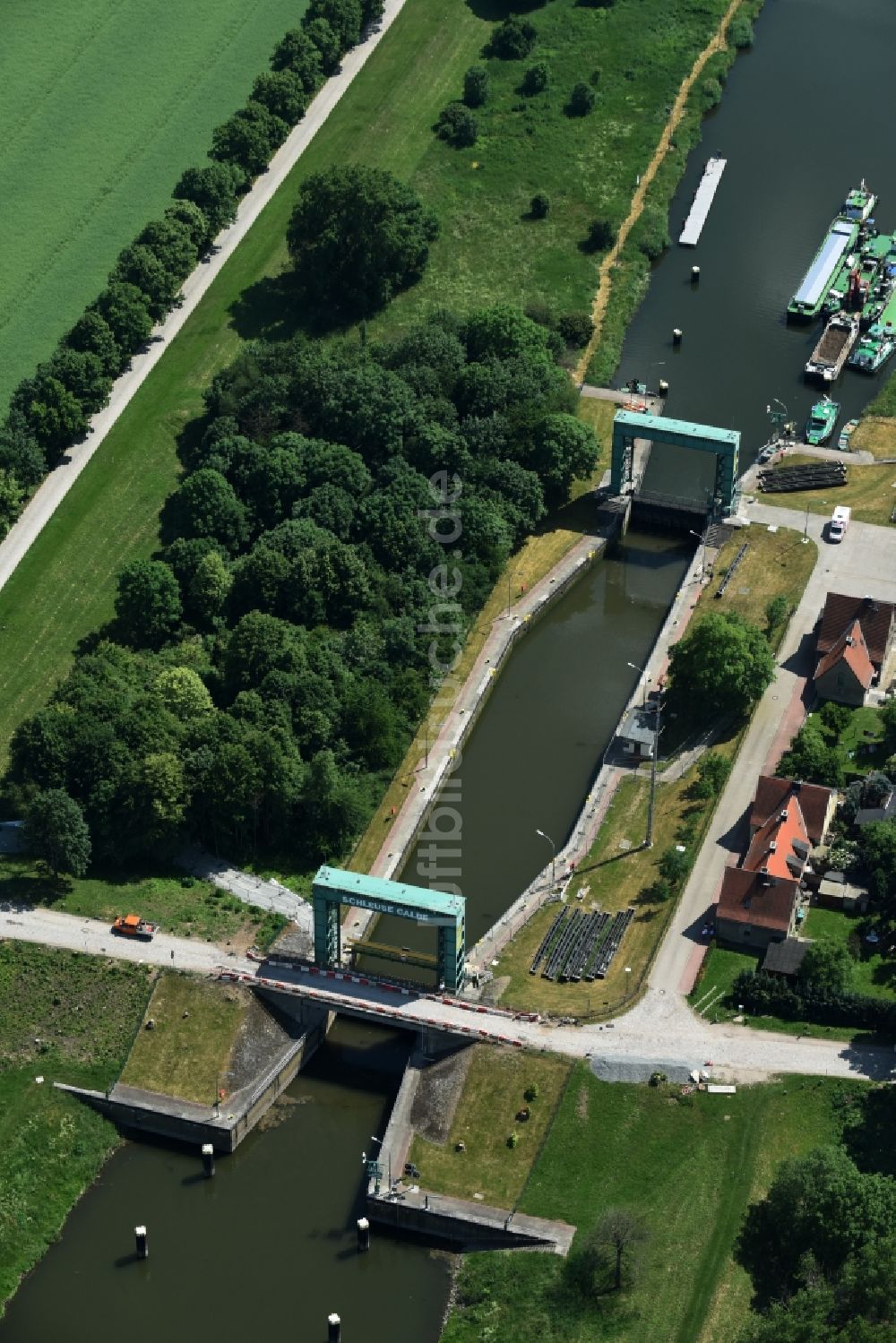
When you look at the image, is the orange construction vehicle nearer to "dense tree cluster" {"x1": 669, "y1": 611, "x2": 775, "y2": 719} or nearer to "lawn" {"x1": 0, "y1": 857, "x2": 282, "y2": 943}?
"lawn" {"x1": 0, "y1": 857, "x2": 282, "y2": 943}

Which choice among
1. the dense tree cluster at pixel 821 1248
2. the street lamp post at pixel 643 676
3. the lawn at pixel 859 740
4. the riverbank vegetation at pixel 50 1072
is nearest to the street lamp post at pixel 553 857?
the street lamp post at pixel 643 676

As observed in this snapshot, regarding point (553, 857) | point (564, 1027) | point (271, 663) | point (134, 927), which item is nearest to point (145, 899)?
point (134, 927)

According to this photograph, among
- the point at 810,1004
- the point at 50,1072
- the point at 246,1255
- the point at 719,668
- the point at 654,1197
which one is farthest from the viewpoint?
the point at 719,668

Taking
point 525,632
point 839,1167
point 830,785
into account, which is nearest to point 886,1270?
point 839,1167

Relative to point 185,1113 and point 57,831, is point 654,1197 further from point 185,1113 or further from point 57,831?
point 57,831

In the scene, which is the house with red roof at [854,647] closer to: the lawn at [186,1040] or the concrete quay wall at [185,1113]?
the lawn at [186,1040]

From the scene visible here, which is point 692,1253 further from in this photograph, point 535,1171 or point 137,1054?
point 137,1054

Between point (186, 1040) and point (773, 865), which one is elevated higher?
point (773, 865)
